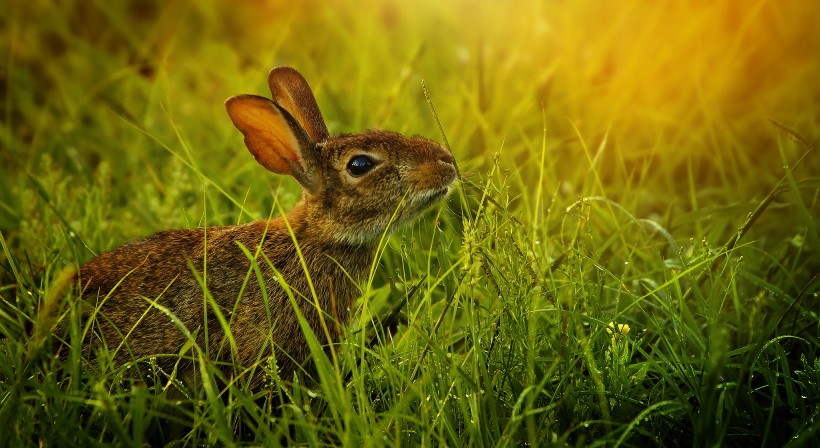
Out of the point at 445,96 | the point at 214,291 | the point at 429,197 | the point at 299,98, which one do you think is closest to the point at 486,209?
the point at 429,197

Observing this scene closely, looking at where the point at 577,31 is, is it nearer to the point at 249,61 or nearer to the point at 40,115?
the point at 249,61

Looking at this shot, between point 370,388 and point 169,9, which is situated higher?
point 169,9

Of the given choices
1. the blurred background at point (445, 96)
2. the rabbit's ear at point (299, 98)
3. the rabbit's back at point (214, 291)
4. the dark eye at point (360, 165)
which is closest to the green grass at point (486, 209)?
the blurred background at point (445, 96)

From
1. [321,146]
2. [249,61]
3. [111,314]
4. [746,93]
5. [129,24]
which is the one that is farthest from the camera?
[129,24]

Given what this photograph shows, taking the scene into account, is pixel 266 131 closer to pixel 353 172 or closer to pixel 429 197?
pixel 353 172

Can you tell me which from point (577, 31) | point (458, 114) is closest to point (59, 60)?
point (458, 114)
